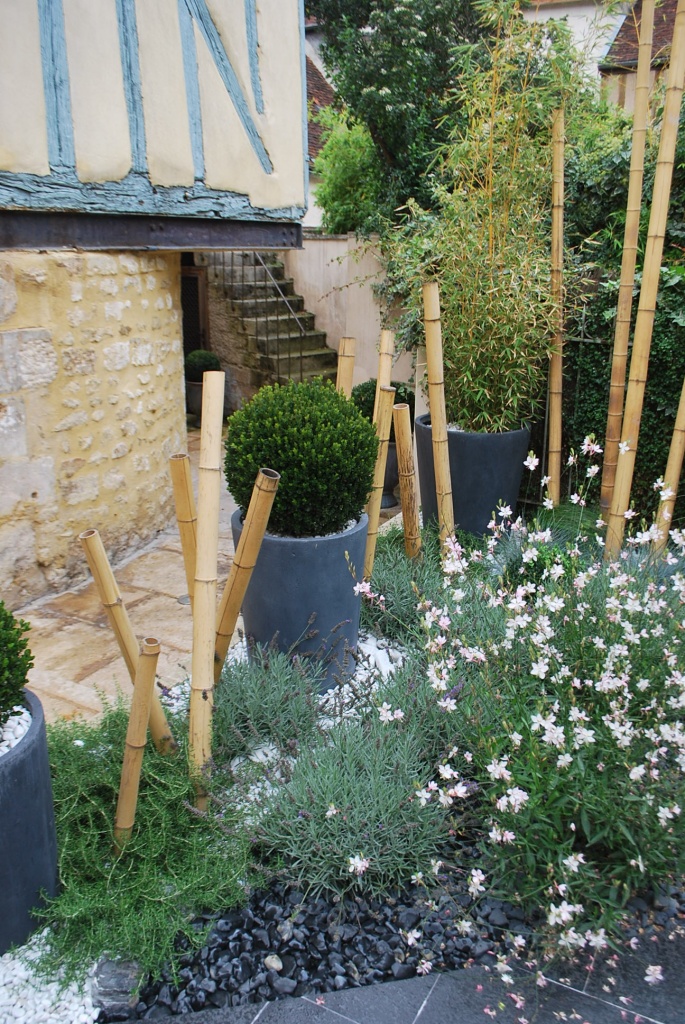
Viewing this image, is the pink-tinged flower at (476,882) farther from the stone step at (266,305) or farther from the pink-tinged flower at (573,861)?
the stone step at (266,305)

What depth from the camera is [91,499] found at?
13.5 feet

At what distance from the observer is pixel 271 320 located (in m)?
8.13

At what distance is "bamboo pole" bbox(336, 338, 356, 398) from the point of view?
10.4 feet

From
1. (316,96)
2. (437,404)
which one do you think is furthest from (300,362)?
(316,96)

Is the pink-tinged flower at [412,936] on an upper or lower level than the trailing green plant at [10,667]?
lower

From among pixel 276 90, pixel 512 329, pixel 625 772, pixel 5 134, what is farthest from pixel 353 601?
pixel 276 90

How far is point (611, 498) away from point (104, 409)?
8.27 ft

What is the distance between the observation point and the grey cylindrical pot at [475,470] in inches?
160

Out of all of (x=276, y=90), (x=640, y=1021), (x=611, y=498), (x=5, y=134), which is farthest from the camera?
(x=276, y=90)

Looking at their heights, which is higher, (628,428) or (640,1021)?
(628,428)

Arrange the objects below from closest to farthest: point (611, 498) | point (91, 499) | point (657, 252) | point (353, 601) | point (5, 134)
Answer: point (353, 601) < point (5, 134) < point (657, 252) < point (611, 498) < point (91, 499)

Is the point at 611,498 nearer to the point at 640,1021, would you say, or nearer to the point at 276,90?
the point at 640,1021

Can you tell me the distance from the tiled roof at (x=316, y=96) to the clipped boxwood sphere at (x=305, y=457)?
9.19m

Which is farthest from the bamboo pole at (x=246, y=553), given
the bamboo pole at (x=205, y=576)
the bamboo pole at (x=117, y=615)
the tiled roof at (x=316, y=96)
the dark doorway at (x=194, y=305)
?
the tiled roof at (x=316, y=96)
